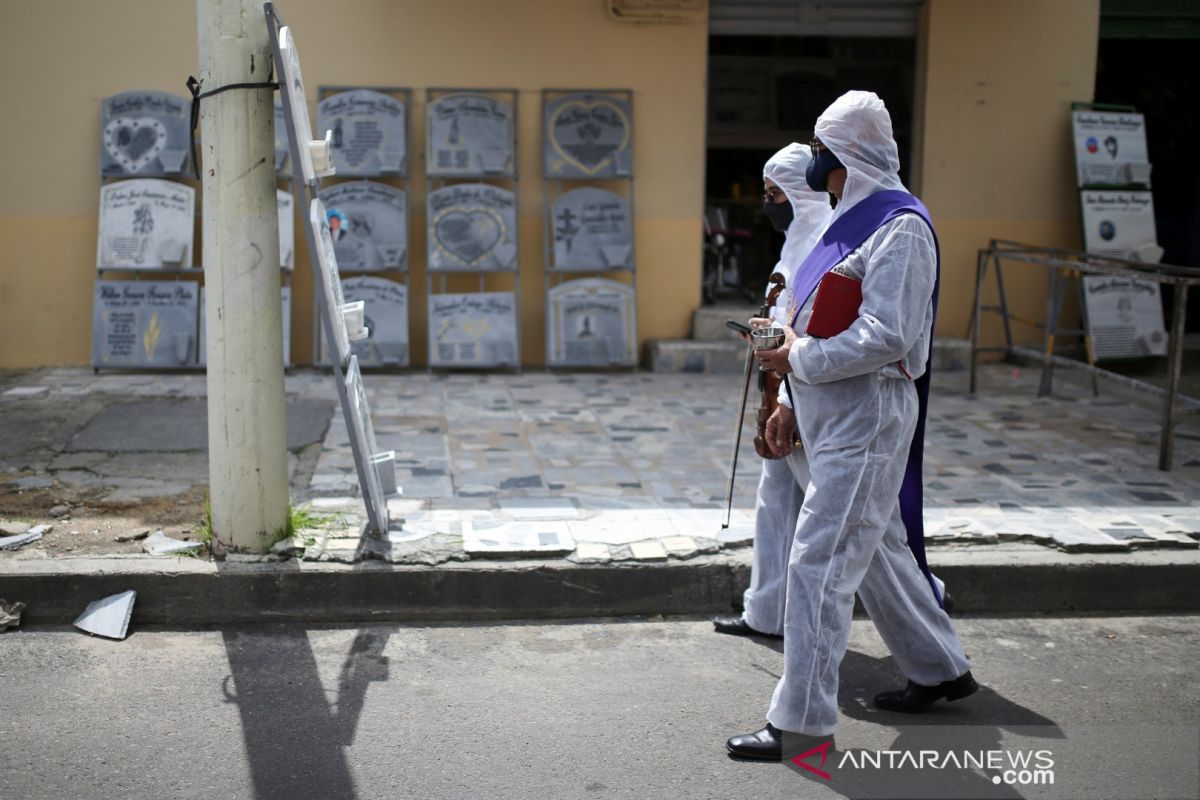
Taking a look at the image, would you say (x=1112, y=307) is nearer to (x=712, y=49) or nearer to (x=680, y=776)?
(x=712, y=49)

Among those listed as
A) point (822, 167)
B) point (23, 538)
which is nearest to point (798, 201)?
point (822, 167)

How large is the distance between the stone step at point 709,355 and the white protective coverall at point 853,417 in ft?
18.9

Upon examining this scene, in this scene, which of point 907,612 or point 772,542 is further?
point 772,542

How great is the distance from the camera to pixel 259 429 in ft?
16.1

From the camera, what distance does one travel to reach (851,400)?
3.69m

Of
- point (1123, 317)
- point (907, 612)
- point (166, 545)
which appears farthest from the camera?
point (1123, 317)

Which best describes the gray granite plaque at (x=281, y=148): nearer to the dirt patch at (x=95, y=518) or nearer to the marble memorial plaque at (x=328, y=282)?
the dirt patch at (x=95, y=518)

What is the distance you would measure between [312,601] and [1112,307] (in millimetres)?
→ 6987

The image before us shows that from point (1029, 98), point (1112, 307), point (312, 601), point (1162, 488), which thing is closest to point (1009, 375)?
point (1112, 307)

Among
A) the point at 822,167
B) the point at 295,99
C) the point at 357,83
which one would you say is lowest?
the point at 822,167

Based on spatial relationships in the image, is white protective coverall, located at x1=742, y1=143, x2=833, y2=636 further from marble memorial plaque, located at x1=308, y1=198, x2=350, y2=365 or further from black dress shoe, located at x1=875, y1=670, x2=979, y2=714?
marble memorial plaque, located at x1=308, y1=198, x2=350, y2=365

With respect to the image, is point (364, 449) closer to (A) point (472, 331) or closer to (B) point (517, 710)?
(B) point (517, 710)

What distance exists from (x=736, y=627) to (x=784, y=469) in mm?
695

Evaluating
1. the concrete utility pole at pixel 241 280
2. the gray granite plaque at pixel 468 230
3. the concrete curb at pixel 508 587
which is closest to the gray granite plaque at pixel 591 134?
the gray granite plaque at pixel 468 230
